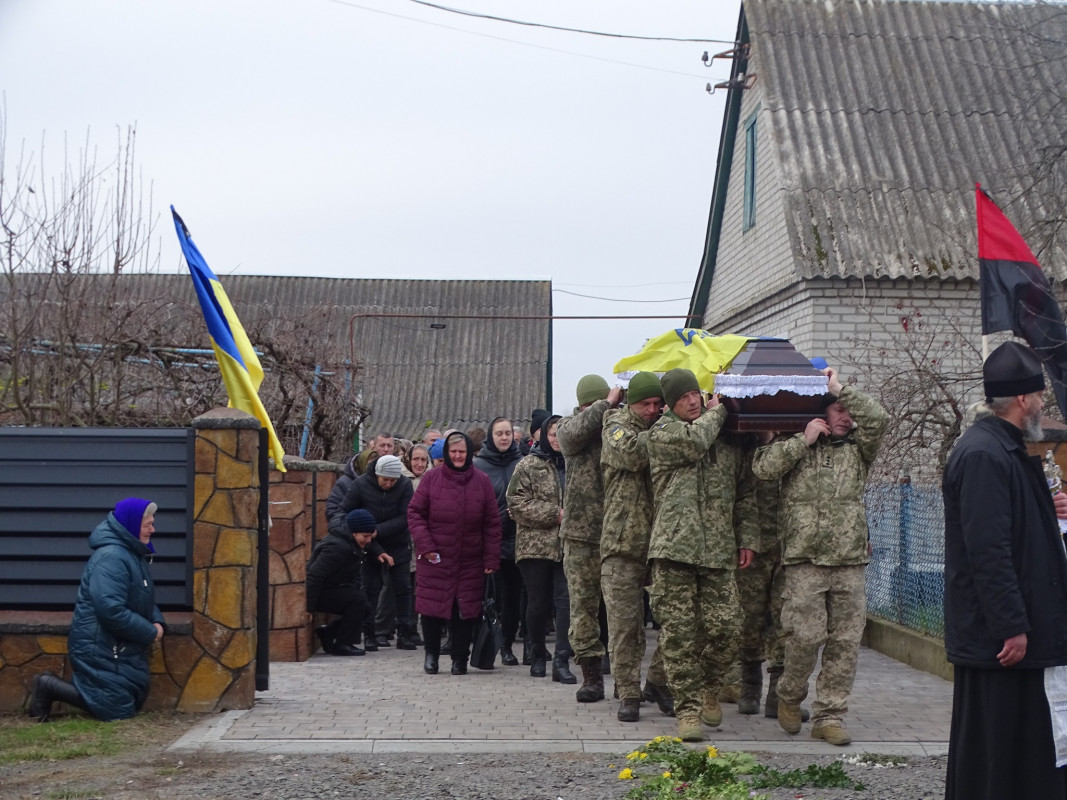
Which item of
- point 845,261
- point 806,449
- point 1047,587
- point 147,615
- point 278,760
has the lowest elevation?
point 278,760

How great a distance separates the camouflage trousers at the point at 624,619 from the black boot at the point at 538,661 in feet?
6.43

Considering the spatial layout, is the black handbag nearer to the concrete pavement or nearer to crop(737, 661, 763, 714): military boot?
the concrete pavement

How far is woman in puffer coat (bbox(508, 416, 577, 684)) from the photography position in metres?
9.58

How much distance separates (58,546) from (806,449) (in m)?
4.61

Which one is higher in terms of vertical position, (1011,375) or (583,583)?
(1011,375)

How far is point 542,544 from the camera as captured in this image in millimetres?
9562

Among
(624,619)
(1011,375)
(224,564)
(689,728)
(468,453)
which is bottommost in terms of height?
(689,728)

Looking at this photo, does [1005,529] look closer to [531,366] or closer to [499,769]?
[499,769]

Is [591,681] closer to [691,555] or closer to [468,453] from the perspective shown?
[691,555]

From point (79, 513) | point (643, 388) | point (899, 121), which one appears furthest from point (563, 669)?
point (899, 121)

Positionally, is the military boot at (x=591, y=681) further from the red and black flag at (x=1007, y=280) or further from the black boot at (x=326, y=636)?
the black boot at (x=326, y=636)

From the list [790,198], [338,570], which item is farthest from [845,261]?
[338,570]

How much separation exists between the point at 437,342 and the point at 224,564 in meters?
28.7

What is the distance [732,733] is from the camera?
24.6ft
